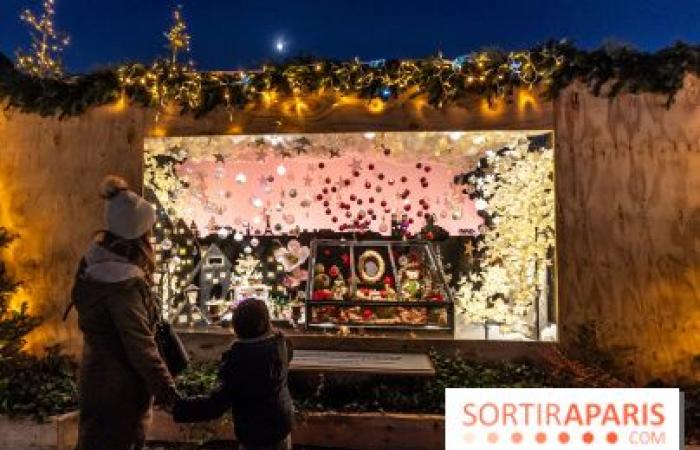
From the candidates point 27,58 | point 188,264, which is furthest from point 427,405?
point 27,58

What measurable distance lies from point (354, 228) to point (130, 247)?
4.21 m

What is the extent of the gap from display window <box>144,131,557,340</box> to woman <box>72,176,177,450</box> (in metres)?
3.53

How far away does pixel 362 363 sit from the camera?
5680 millimetres

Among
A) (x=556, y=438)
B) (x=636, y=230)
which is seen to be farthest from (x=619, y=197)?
(x=556, y=438)

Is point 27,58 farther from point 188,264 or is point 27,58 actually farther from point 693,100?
point 693,100

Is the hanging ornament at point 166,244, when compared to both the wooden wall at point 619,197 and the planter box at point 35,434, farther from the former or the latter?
the planter box at point 35,434

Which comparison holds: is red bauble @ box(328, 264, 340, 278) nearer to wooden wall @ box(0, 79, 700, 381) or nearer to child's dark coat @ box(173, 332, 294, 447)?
wooden wall @ box(0, 79, 700, 381)

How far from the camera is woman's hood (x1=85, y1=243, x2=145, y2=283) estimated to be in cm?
311

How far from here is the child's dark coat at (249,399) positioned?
3205mm

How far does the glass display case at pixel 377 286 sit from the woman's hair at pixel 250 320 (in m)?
3.28

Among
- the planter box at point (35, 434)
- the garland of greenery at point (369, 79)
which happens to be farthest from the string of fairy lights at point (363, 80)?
the planter box at point (35, 434)

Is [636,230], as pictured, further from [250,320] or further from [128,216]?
[128,216]

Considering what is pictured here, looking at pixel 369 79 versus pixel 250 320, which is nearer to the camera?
pixel 250 320

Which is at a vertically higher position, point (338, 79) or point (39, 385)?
point (338, 79)
